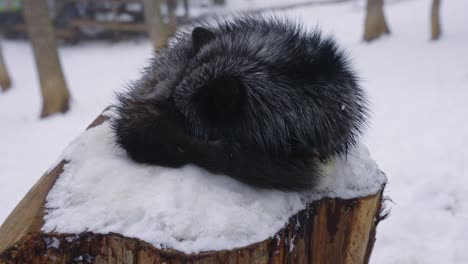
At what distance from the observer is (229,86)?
1.52 meters

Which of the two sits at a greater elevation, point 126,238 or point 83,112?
point 126,238

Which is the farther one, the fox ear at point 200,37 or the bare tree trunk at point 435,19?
the bare tree trunk at point 435,19

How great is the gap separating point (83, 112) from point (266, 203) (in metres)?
7.46

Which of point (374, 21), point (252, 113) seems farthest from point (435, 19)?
point (252, 113)

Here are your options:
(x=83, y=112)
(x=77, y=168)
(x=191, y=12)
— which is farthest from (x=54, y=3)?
(x=77, y=168)

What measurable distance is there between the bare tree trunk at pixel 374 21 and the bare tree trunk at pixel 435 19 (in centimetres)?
140

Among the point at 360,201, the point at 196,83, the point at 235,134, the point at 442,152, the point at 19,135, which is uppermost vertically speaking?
the point at 196,83

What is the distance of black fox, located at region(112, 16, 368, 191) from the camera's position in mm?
1579

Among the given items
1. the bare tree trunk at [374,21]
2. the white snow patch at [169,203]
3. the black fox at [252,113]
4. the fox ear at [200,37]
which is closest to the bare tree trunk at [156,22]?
the bare tree trunk at [374,21]

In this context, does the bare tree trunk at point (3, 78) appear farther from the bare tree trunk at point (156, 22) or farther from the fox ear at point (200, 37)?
the fox ear at point (200, 37)

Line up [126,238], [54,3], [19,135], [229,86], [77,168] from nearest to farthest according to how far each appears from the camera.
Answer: [126,238], [229,86], [77,168], [19,135], [54,3]

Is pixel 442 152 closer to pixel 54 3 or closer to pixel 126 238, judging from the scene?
pixel 126 238

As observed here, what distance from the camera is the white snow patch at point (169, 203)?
1382 mm

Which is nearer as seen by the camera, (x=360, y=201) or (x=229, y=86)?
(x=229, y=86)
